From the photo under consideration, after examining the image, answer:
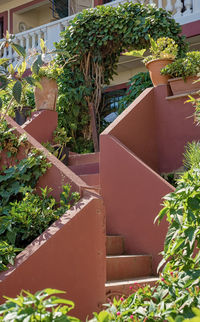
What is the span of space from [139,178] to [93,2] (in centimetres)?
1033

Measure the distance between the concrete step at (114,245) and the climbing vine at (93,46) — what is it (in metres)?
3.42

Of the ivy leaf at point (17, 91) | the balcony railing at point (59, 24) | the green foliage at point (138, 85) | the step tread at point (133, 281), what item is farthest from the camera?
the balcony railing at point (59, 24)

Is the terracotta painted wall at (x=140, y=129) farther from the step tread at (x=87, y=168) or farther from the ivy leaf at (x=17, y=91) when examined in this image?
the ivy leaf at (x=17, y=91)

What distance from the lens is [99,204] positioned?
4.03 m

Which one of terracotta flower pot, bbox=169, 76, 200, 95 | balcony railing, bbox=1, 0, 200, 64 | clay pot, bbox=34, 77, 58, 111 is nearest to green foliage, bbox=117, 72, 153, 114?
clay pot, bbox=34, 77, 58, 111

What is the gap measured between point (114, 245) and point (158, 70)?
2.69 meters

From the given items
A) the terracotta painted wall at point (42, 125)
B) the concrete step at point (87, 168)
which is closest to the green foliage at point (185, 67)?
the concrete step at point (87, 168)

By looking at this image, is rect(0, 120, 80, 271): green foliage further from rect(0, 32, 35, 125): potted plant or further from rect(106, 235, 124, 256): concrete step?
rect(106, 235, 124, 256): concrete step

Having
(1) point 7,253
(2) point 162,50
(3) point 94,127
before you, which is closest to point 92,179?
(2) point 162,50

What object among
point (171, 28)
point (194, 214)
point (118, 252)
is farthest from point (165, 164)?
point (194, 214)

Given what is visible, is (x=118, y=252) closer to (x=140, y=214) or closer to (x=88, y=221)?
(x=140, y=214)

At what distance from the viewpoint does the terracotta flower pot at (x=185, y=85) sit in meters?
6.32

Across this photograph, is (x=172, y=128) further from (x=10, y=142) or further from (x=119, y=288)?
(x=119, y=288)

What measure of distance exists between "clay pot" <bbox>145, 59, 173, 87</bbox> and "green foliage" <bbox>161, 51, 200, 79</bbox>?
9 cm
